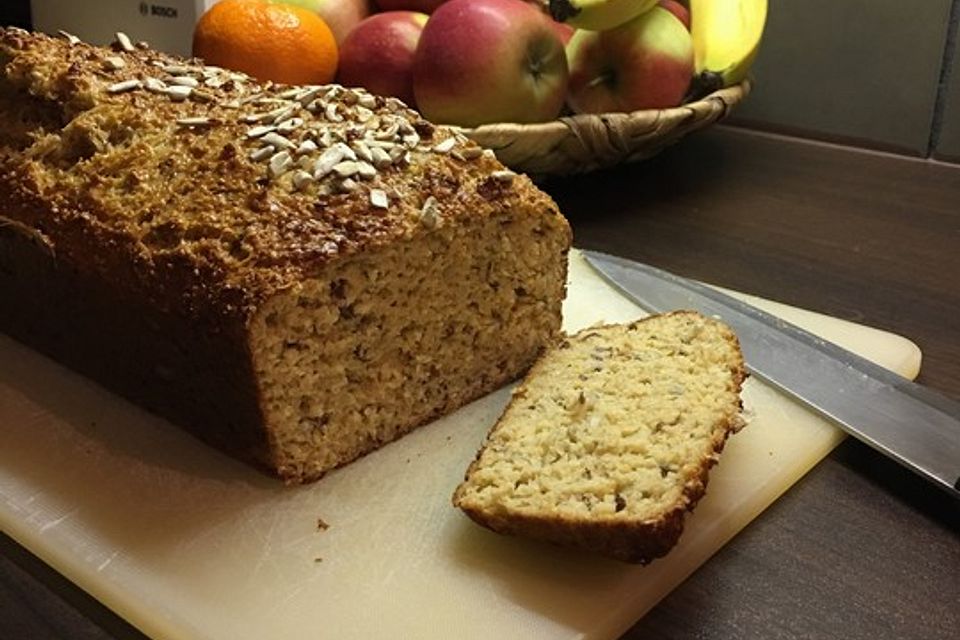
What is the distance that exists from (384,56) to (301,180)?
2.45 feet

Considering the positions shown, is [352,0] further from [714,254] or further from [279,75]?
[714,254]

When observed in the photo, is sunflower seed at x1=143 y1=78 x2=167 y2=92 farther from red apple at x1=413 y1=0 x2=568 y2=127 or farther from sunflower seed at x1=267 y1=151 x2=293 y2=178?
red apple at x1=413 y1=0 x2=568 y2=127

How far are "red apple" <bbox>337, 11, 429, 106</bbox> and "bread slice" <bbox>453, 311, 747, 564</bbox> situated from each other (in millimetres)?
721

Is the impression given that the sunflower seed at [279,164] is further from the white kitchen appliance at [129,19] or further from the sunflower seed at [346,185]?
the white kitchen appliance at [129,19]

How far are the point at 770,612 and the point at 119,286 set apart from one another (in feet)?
2.44

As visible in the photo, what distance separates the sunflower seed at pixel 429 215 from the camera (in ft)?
3.72

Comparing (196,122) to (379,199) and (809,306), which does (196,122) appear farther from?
(809,306)

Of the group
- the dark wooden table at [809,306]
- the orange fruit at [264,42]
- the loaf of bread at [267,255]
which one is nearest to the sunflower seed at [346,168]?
the loaf of bread at [267,255]

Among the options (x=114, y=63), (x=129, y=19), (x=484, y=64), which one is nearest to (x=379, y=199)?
(x=114, y=63)

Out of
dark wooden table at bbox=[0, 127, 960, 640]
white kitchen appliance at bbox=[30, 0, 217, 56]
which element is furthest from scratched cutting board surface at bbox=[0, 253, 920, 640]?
white kitchen appliance at bbox=[30, 0, 217, 56]

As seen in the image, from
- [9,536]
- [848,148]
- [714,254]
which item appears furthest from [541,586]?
[848,148]

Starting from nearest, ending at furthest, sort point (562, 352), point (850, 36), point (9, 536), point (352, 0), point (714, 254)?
point (9, 536) < point (562, 352) < point (714, 254) < point (352, 0) < point (850, 36)

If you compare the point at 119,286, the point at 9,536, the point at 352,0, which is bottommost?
the point at 9,536

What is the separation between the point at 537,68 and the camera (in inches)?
69.4
